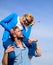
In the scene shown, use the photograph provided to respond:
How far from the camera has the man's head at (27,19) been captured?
4.44 m

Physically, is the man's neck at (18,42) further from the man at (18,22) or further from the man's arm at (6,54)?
the man at (18,22)

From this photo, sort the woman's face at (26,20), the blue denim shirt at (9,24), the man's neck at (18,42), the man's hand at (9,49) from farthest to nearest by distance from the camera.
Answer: the woman's face at (26,20) < the blue denim shirt at (9,24) < the man's neck at (18,42) < the man's hand at (9,49)

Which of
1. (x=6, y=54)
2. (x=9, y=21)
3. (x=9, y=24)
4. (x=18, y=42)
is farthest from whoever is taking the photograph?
Answer: (x=9, y=21)

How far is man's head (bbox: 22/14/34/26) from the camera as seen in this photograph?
4438 millimetres

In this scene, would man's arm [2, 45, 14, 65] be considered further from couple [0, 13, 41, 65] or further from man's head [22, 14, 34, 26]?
man's head [22, 14, 34, 26]

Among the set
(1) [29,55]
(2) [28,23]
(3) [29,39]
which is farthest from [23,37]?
(2) [28,23]

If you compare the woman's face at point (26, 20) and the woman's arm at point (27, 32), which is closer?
the woman's arm at point (27, 32)

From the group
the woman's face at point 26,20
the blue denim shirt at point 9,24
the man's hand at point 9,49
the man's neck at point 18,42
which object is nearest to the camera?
the man's hand at point 9,49

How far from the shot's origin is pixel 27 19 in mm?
4438

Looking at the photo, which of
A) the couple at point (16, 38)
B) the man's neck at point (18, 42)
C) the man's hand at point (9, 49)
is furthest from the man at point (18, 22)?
the man's hand at point (9, 49)

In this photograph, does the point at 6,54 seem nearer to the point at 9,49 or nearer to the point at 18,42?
the point at 9,49

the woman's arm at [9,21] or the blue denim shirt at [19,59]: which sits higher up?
the woman's arm at [9,21]

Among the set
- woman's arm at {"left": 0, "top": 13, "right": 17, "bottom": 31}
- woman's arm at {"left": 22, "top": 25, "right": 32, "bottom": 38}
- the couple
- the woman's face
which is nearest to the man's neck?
the couple

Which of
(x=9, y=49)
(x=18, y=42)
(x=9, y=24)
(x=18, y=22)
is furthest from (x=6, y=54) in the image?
(x=18, y=22)
